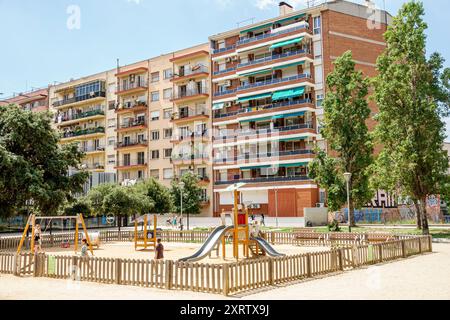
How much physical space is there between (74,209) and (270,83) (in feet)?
86.3

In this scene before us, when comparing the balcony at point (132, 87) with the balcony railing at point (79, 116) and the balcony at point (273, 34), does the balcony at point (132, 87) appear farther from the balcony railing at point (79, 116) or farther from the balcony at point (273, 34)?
the balcony at point (273, 34)

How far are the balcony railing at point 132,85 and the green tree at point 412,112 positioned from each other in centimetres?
4259

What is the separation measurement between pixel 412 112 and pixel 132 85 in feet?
157

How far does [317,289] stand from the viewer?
1335 cm

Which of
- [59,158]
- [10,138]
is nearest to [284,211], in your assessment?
[59,158]

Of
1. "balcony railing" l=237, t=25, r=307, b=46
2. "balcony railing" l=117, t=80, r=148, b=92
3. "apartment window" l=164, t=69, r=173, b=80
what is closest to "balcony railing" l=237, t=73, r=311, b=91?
"balcony railing" l=237, t=25, r=307, b=46

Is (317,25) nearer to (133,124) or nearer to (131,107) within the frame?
(131,107)

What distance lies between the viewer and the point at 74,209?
49875 millimetres

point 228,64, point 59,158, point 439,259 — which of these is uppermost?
point 228,64

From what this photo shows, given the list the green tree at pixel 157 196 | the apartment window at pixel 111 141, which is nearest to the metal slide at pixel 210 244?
the green tree at pixel 157 196

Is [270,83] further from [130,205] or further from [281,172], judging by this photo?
[130,205]

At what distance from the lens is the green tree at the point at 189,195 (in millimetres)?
55781

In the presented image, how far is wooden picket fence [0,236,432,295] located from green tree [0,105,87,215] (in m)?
12.2

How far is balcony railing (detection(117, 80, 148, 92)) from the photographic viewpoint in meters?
70.4
